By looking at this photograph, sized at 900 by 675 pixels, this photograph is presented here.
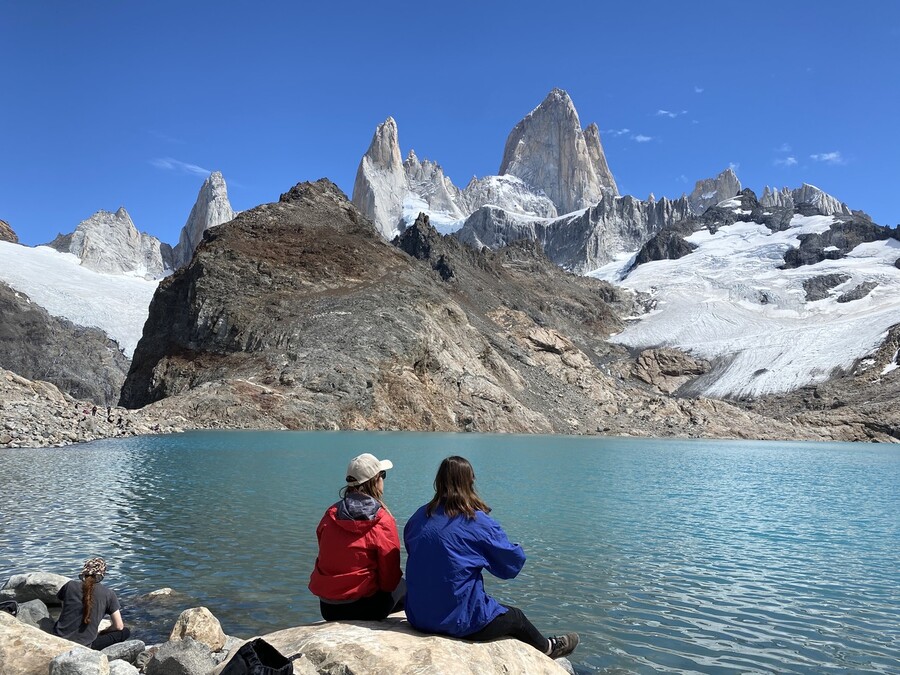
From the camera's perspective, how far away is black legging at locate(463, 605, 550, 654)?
618cm

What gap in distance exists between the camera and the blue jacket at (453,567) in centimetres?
598

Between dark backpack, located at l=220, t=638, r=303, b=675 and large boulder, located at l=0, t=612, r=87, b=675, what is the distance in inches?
80.8

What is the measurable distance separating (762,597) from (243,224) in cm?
9516

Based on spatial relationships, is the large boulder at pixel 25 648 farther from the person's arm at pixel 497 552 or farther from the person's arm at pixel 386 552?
the person's arm at pixel 497 552

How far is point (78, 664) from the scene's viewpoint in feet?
19.5

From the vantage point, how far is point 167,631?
30.8ft

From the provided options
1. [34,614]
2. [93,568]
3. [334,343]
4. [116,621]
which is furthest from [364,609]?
[334,343]

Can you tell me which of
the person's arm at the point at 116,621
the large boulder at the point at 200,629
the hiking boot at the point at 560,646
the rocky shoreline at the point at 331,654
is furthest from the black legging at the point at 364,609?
the person's arm at the point at 116,621

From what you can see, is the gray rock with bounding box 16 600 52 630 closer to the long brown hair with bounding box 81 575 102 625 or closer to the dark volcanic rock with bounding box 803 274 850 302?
the long brown hair with bounding box 81 575 102 625

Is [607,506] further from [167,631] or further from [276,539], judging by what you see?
[167,631]

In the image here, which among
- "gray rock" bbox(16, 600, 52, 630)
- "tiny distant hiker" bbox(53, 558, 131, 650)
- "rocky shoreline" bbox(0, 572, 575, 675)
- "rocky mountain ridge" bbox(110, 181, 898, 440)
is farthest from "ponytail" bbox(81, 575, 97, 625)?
"rocky mountain ridge" bbox(110, 181, 898, 440)

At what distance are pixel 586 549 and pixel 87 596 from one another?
Result: 10277 millimetres

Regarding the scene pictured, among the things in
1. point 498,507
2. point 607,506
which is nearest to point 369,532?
point 498,507

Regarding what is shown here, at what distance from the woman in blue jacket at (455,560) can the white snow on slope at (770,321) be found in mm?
127952
